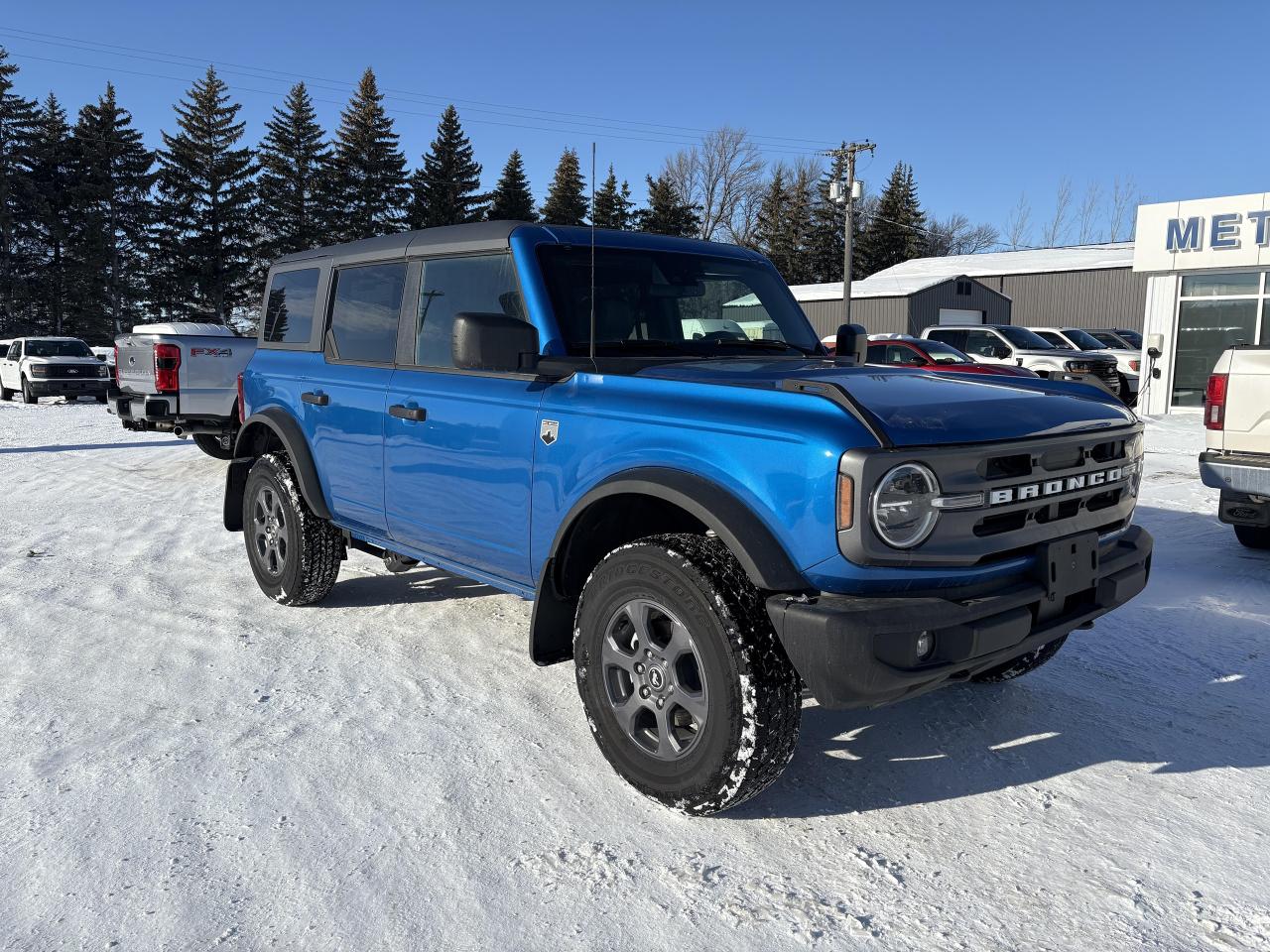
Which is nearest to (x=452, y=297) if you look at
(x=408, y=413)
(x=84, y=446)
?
(x=408, y=413)

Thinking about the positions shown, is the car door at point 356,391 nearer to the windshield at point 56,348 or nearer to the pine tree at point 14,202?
the windshield at point 56,348

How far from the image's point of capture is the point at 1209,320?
67.1ft

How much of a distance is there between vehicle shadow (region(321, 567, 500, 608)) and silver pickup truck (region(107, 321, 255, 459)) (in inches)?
223

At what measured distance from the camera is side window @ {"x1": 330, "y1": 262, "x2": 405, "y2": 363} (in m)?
4.57

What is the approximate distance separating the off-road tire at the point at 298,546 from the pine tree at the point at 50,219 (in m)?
52.5

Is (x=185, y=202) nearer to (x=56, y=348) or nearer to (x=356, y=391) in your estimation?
(x=56, y=348)

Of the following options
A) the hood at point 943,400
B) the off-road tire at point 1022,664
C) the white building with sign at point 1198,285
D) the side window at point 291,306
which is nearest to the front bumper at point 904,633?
the hood at point 943,400

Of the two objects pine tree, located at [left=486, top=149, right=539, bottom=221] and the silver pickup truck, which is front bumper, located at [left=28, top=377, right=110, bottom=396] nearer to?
the silver pickup truck

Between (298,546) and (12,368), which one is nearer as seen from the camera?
(298,546)

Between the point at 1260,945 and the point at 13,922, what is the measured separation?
3245 millimetres

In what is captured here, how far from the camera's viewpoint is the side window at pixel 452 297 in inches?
156

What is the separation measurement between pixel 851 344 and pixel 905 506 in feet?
8.19

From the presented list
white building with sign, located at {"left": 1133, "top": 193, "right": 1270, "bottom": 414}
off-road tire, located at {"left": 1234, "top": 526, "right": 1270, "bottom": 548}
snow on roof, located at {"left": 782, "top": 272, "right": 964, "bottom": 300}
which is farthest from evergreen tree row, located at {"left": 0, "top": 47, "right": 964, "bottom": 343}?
off-road tire, located at {"left": 1234, "top": 526, "right": 1270, "bottom": 548}

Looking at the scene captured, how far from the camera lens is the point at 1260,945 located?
8.05 ft
